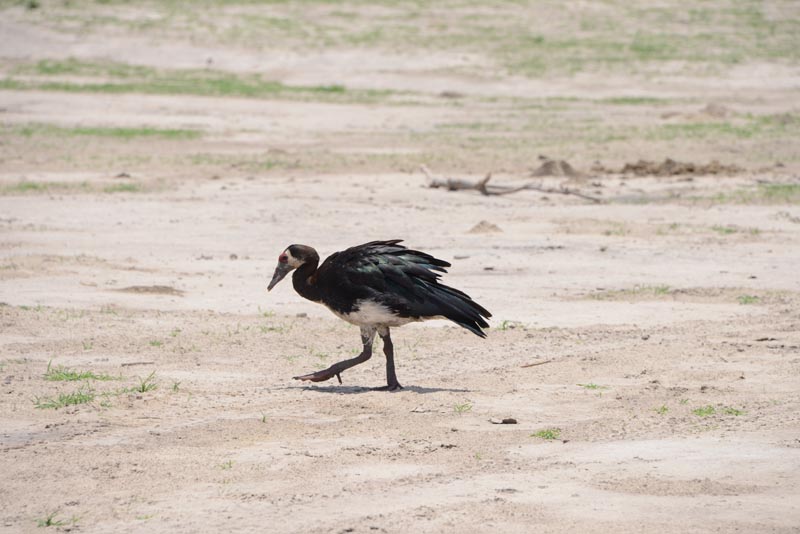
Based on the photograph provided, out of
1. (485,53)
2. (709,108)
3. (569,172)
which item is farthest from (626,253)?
(485,53)

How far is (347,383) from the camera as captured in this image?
901 centimetres

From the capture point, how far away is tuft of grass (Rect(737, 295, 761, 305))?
39.1ft

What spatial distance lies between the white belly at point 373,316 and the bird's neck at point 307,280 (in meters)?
0.27

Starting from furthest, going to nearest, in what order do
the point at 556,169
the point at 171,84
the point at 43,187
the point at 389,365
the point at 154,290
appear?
the point at 171,84 < the point at 556,169 < the point at 43,187 < the point at 154,290 < the point at 389,365

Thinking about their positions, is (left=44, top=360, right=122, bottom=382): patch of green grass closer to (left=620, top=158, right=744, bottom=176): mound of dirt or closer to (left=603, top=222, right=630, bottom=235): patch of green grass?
(left=603, top=222, right=630, bottom=235): patch of green grass

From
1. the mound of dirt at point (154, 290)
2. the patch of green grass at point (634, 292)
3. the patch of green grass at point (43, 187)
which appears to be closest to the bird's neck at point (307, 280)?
the mound of dirt at point (154, 290)

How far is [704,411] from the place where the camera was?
8023 millimetres

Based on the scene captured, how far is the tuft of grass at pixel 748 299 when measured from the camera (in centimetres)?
1192

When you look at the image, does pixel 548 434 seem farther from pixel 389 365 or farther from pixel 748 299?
pixel 748 299

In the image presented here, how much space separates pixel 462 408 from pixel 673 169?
1316cm

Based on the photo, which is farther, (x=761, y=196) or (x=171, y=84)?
(x=171, y=84)

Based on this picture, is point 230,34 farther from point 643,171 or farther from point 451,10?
point 643,171

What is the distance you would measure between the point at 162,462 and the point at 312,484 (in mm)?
875

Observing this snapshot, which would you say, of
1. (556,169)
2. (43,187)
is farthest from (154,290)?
(556,169)
